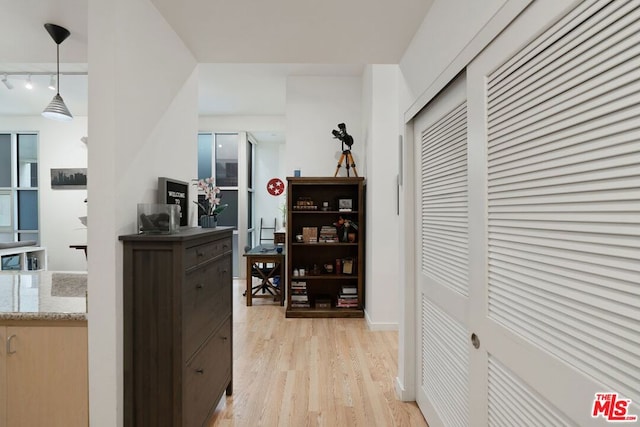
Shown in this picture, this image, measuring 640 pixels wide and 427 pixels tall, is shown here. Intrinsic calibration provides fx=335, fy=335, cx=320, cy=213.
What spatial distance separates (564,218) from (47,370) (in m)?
2.19

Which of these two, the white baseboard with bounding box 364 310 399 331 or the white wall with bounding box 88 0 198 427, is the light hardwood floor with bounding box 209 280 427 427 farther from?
the white wall with bounding box 88 0 198 427

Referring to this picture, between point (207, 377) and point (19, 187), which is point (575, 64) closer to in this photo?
point (207, 377)

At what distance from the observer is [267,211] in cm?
752

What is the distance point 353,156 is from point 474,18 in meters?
3.45

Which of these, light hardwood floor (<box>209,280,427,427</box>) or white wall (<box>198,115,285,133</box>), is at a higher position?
white wall (<box>198,115,285,133</box>)

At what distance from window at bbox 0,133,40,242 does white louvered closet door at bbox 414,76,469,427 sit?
24.9 ft

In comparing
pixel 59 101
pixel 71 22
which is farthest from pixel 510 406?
pixel 59 101

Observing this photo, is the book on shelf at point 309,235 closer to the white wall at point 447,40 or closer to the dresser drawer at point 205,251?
the dresser drawer at point 205,251

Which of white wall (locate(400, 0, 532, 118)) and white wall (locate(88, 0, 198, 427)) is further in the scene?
white wall (locate(88, 0, 198, 427))

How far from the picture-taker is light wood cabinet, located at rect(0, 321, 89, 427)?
158 centimetres

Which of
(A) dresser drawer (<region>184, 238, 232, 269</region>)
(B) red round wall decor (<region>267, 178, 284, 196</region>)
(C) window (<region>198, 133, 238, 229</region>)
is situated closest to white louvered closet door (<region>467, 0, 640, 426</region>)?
(A) dresser drawer (<region>184, 238, 232, 269</region>)

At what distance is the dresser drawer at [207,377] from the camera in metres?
1.66

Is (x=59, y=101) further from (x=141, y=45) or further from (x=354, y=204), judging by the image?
(x=354, y=204)

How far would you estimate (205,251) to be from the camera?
6.23 feet
